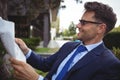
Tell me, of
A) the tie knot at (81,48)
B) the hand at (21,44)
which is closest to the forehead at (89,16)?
the tie knot at (81,48)

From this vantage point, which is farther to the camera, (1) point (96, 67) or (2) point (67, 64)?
(2) point (67, 64)

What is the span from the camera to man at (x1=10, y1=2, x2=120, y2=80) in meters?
4.37

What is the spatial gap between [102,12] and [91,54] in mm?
431

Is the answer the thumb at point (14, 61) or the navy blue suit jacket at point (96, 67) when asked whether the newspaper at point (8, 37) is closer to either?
the thumb at point (14, 61)

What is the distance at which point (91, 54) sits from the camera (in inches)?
178

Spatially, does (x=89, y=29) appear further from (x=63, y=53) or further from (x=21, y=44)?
(x=21, y=44)

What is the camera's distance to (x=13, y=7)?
62.4 ft

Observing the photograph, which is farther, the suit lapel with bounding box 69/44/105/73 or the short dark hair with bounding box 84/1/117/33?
the short dark hair with bounding box 84/1/117/33

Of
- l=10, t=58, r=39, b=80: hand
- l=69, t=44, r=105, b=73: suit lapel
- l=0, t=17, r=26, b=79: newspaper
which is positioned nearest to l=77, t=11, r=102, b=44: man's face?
l=69, t=44, r=105, b=73: suit lapel

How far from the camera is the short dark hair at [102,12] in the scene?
4.55 meters

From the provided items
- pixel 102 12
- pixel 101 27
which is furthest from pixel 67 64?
pixel 102 12

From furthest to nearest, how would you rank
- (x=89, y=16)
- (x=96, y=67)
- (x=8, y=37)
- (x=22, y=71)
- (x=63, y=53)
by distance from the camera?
(x=63, y=53)
(x=89, y=16)
(x=96, y=67)
(x=22, y=71)
(x=8, y=37)

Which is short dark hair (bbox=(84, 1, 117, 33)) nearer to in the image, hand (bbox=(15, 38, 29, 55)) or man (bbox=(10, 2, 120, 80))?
man (bbox=(10, 2, 120, 80))

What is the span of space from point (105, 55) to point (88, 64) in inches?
7.4
